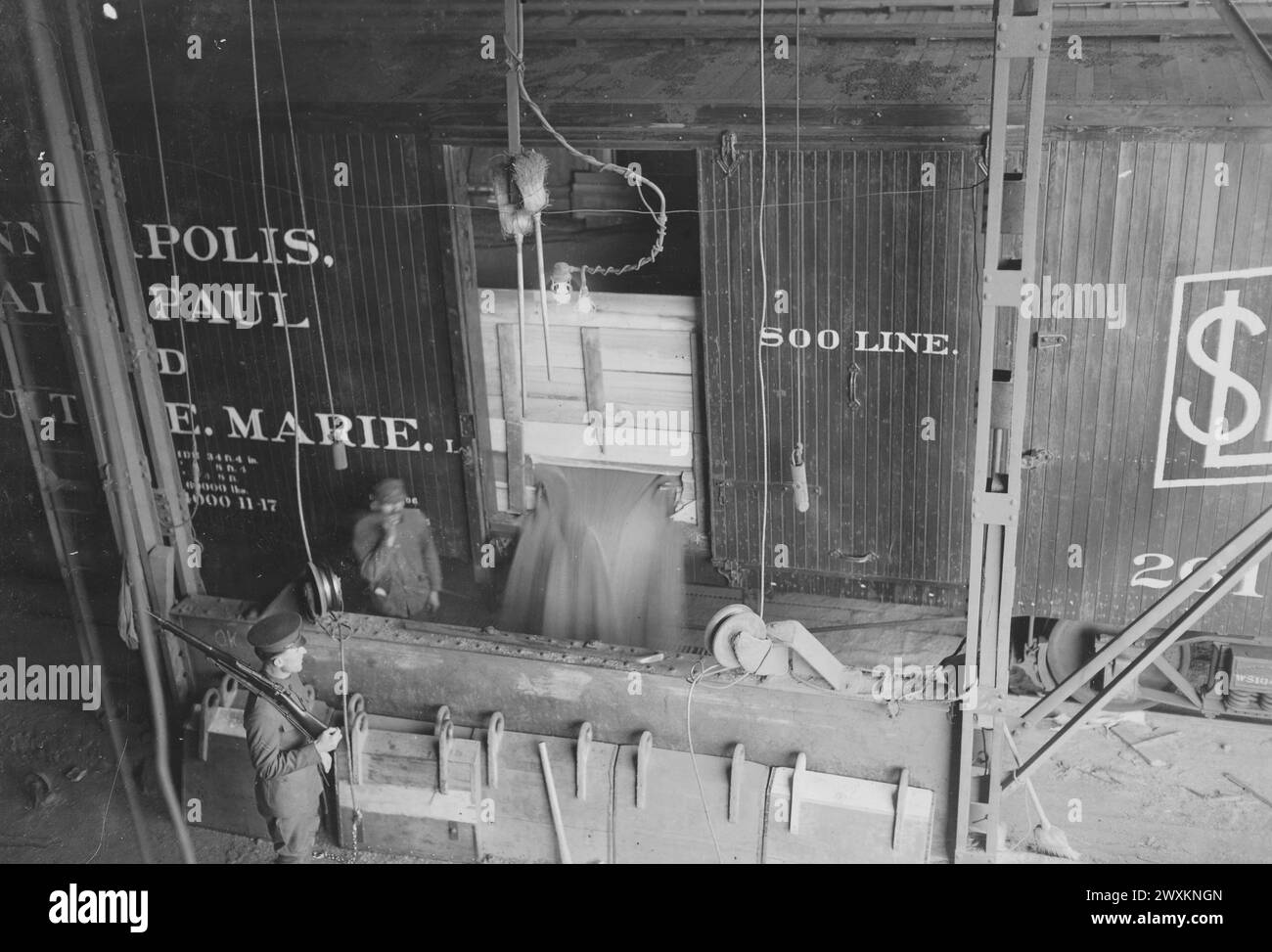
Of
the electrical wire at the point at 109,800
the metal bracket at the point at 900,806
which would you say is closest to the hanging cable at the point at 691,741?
the metal bracket at the point at 900,806

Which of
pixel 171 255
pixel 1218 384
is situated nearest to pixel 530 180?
pixel 171 255

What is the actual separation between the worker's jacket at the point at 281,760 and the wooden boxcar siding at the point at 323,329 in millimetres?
2126

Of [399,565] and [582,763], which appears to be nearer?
[582,763]

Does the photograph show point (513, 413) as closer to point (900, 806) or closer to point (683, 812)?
point (683, 812)

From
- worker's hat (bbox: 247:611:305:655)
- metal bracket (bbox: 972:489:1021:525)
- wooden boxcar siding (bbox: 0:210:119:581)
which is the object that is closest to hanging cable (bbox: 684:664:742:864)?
metal bracket (bbox: 972:489:1021:525)

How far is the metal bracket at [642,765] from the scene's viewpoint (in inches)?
215

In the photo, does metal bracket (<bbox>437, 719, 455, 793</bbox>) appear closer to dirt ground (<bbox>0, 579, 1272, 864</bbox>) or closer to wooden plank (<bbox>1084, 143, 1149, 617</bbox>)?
dirt ground (<bbox>0, 579, 1272, 864</bbox>)

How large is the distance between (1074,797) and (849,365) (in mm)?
2580

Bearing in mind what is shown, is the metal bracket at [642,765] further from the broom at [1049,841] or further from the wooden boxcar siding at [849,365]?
the wooden boxcar siding at [849,365]

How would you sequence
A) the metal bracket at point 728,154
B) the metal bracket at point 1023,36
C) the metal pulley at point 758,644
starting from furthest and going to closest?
the metal bracket at point 728,154, the metal pulley at point 758,644, the metal bracket at point 1023,36

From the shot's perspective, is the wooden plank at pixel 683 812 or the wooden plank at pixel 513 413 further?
the wooden plank at pixel 513 413

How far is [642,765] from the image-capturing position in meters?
5.47

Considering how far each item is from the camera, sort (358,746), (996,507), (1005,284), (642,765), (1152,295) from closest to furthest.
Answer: (1005,284) → (996,507) → (642,765) → (358,746) → (1152,295)

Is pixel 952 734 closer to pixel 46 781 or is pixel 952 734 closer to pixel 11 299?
pixel 46 781
